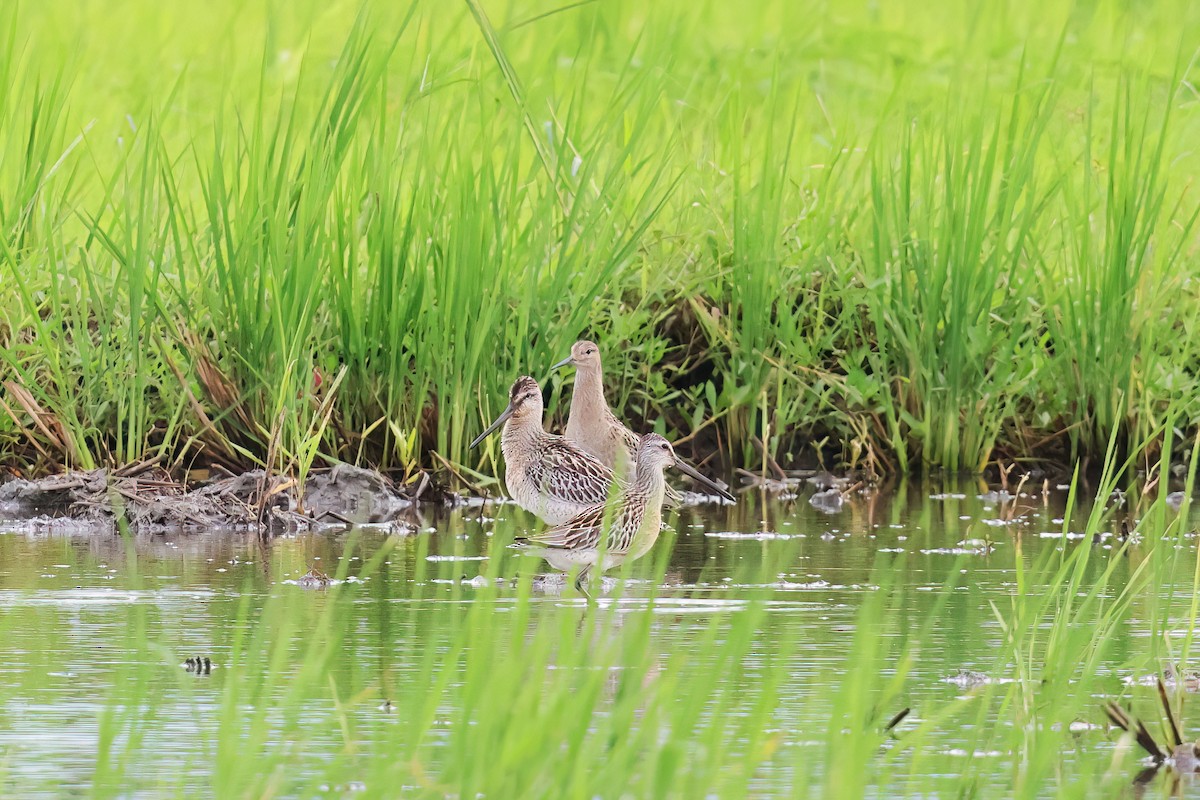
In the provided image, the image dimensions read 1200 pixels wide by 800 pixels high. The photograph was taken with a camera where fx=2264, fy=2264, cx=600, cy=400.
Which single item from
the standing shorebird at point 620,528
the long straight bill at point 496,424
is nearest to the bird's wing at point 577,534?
the standing shorebird at point 620,528

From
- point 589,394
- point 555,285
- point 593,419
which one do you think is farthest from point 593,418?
point 555,285

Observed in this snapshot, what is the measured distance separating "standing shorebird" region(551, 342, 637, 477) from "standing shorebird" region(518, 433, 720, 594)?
48.1 inches

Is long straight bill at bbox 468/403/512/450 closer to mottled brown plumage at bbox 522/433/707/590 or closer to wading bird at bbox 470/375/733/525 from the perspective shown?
wading bird at bbox 470/375/733/525

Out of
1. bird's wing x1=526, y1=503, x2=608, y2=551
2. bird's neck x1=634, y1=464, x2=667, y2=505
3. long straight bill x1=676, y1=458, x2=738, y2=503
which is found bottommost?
long straight bill x1=676, y1=458, x2=738, y2=503

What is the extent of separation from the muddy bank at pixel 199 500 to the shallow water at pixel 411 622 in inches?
7.3

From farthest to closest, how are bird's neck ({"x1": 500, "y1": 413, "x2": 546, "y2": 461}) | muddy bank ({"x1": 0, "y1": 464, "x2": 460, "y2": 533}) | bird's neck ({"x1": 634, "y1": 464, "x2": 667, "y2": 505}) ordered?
bird's neck ({"x1": 500, "y1": 413, "x2": 546, "y2": 461})
muddy bank ({"x1": 0, "y1": 464, "x2": 460, "y2": 533})
bird's neck ({"x1": 634, "y1": 464, "x2": 667, "y2": 505})

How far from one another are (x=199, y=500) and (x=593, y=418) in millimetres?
2036

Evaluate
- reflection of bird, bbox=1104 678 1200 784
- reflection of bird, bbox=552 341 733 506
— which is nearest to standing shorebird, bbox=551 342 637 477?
reflection of bird, bbox=552 341 733 506

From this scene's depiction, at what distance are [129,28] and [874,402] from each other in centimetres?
883

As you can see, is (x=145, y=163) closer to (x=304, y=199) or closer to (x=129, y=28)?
(x=304, y=199)

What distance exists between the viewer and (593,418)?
394 inches

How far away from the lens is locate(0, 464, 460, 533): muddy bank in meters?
8.56

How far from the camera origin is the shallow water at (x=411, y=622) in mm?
4301

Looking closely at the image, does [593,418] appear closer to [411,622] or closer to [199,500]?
[199,500]
